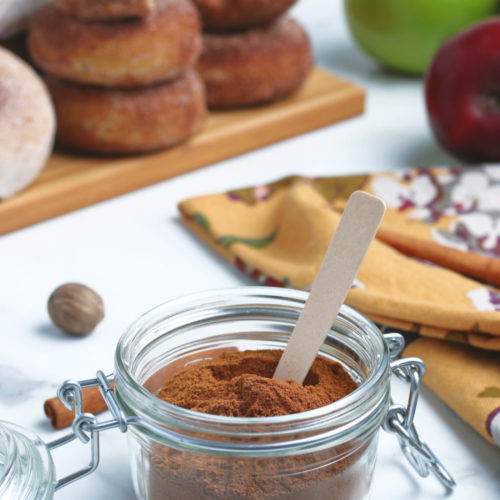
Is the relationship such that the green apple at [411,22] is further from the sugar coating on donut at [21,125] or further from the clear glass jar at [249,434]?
the clear glass jar at [249,434]

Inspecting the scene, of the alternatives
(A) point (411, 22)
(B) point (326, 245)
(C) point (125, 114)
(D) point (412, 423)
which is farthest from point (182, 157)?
(D) point (412, 423)

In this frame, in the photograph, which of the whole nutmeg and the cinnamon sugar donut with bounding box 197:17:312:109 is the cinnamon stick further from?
the cinnamon sugar donut with bounding box 197:17:312:109

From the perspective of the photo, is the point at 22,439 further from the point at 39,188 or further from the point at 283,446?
the point at 39,188

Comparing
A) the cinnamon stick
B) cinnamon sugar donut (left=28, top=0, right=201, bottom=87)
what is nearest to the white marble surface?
the cinnamon stick

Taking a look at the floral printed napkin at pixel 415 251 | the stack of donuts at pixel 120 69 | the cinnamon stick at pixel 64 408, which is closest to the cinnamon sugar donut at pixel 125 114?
the stack of donuts at pixel 120 69

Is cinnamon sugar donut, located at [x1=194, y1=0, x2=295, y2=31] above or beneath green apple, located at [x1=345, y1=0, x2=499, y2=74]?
above

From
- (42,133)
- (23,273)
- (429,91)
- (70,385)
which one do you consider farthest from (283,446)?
(429,91)

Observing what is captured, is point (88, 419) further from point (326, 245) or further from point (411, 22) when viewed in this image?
point (411, 22)
